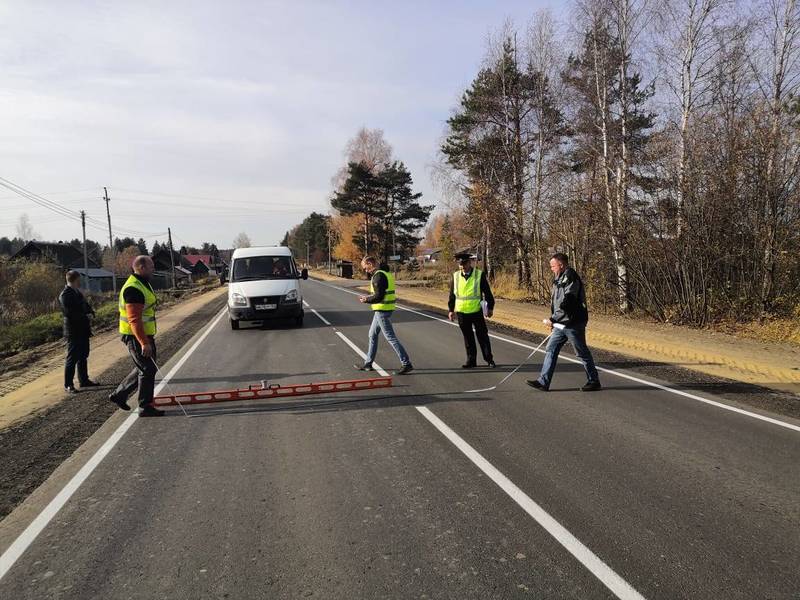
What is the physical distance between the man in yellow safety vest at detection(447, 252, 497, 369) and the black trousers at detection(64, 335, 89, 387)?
5696 millimetres

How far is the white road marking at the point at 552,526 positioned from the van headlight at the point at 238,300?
9650mm

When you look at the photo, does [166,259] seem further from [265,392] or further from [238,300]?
[265,392]

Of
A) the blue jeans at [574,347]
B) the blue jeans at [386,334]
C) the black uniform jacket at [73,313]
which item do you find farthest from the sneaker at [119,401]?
the blue jeans at [574,347]

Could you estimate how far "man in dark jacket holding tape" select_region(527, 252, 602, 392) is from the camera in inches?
277

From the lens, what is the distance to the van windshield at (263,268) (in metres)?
15.0

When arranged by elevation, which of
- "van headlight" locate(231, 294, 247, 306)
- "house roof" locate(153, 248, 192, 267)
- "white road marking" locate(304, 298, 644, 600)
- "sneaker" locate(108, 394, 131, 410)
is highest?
"house roof" locate(153, 248, 192, 267)

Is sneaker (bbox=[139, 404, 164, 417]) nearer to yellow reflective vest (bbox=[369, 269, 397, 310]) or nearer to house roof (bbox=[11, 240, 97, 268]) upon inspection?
yellow reflective vest (bbox=[369, 269, 397, 310])

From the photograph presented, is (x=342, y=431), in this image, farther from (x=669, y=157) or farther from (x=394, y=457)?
(x=669, y=157)

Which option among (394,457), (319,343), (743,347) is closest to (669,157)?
(743,347)

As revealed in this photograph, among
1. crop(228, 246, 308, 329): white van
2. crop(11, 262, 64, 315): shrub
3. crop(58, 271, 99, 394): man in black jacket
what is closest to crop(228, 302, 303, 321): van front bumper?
crop(228, 246, 308, 329): white van

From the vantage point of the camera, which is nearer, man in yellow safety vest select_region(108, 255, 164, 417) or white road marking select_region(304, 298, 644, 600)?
white road marking select_region(304, 298, 644, 600)

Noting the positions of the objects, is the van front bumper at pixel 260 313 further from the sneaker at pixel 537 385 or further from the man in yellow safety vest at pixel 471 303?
the sneaker at pixel 537 385

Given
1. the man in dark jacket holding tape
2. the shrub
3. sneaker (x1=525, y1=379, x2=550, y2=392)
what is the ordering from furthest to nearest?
the shrub
sneaker (x1=525, y1=379, x2=550, y2=392)
the man in dark jacket holding tape

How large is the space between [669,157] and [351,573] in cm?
1395
